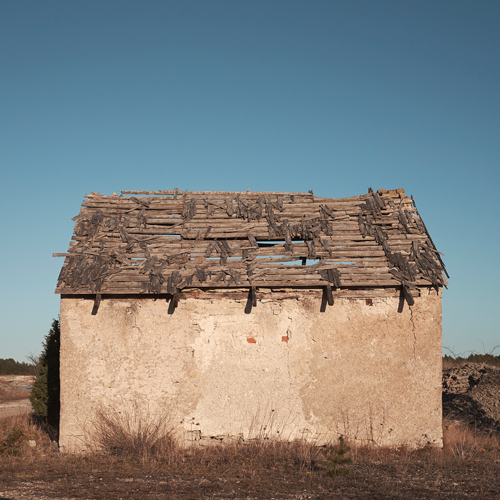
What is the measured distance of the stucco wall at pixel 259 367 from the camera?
9312 mm

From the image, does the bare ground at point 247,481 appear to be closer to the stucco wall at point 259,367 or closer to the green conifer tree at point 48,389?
the stucco wall at point 259,367

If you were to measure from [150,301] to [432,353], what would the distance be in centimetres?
529

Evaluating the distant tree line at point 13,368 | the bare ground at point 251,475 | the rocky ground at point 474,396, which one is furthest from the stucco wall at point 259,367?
the distant tree line at point 13,368

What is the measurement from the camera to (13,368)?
29.9 metres

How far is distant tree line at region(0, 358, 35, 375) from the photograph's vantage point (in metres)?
29.3

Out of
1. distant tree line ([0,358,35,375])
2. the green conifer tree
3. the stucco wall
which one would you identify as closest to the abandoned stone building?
the stucco wall

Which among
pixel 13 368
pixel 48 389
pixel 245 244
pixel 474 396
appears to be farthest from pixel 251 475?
pixel 13 368

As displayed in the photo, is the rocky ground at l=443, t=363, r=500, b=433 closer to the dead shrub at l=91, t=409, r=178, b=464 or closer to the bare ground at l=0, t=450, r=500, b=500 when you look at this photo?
the bare ground at l=0, t=450, r=500, b=500

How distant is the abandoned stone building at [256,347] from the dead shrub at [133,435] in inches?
4.7

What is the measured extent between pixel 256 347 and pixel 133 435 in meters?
2.64

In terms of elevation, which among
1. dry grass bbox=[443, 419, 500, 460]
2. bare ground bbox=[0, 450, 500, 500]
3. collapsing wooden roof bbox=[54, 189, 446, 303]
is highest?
collapsing wooden roof bbox=[54, 189, 446, 303]

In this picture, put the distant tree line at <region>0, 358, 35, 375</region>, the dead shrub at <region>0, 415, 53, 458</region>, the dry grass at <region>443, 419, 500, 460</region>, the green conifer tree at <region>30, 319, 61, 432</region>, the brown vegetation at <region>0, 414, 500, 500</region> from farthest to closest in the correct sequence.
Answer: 1. the distant tree line at <region>0, 358, 35, 375</region>
2. the green conifer tree at <region>30, 319, 61, 432</region>
3. the dry grass at <region>443, 419, 500, 460</region>
4. the dead shrub at <region>0, 415, 53, 458</region>
5. the brown vegetation at <region>0, 414, 500, 500</region>

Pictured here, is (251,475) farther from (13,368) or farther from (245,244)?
(13,368)

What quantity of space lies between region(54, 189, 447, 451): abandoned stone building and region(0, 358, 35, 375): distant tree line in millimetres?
21742
